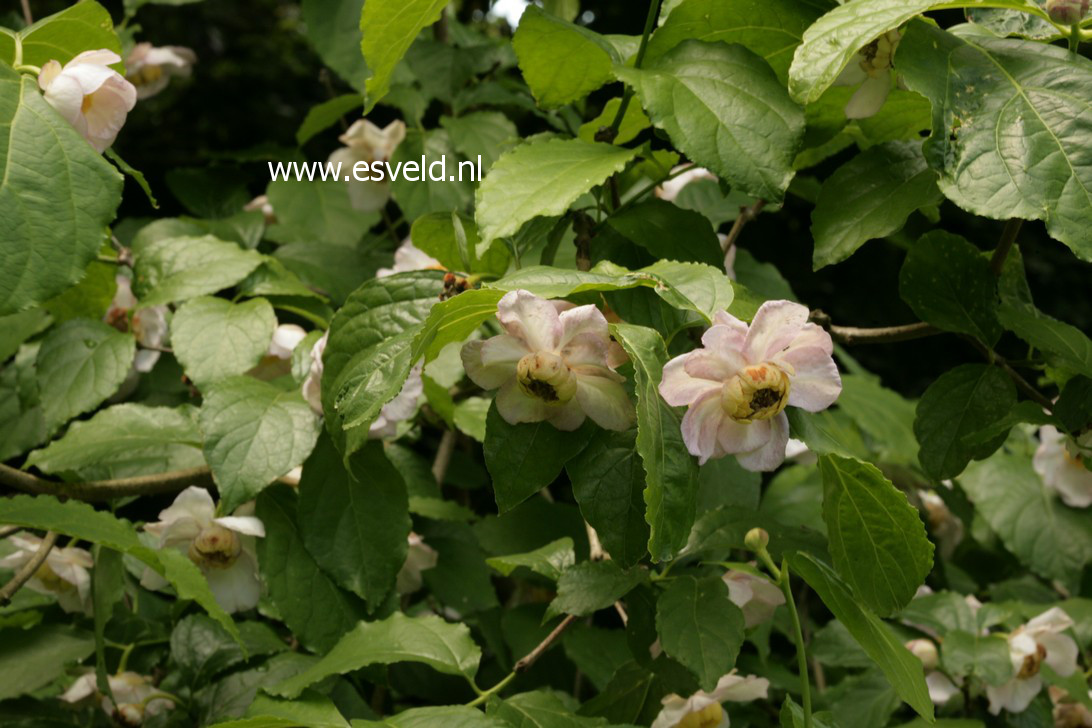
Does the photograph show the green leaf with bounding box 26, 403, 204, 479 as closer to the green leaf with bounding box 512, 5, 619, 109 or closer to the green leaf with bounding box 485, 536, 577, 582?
the green leaf with bounding box 485, 536, 577, 582

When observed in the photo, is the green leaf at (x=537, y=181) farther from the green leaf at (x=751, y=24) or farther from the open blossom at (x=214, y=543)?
the open blossom at (x=214, y=543)

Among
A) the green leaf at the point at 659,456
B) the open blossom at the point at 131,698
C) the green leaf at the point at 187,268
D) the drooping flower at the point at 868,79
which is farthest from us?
the green leaf at the point at 187,268

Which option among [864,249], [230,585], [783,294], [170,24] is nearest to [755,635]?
[783,294]

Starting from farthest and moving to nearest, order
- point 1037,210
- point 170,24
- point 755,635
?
1. point 170,24
2. point 755,635
3. point 1037,210

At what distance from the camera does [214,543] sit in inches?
39.5

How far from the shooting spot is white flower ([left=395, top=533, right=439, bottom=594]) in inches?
45.8

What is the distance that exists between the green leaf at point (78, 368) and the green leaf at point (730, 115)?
0.62 metres

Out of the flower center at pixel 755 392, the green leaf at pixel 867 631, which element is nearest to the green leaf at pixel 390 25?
the flower center at pixel 755 392

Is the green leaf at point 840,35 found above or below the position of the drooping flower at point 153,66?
above

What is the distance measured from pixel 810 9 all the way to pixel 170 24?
1809mm

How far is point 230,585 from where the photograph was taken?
1037 mm

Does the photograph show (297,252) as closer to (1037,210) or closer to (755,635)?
(755,635)

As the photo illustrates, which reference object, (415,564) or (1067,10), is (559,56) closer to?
(1067,10)

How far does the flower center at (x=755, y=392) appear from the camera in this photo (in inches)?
26.2
